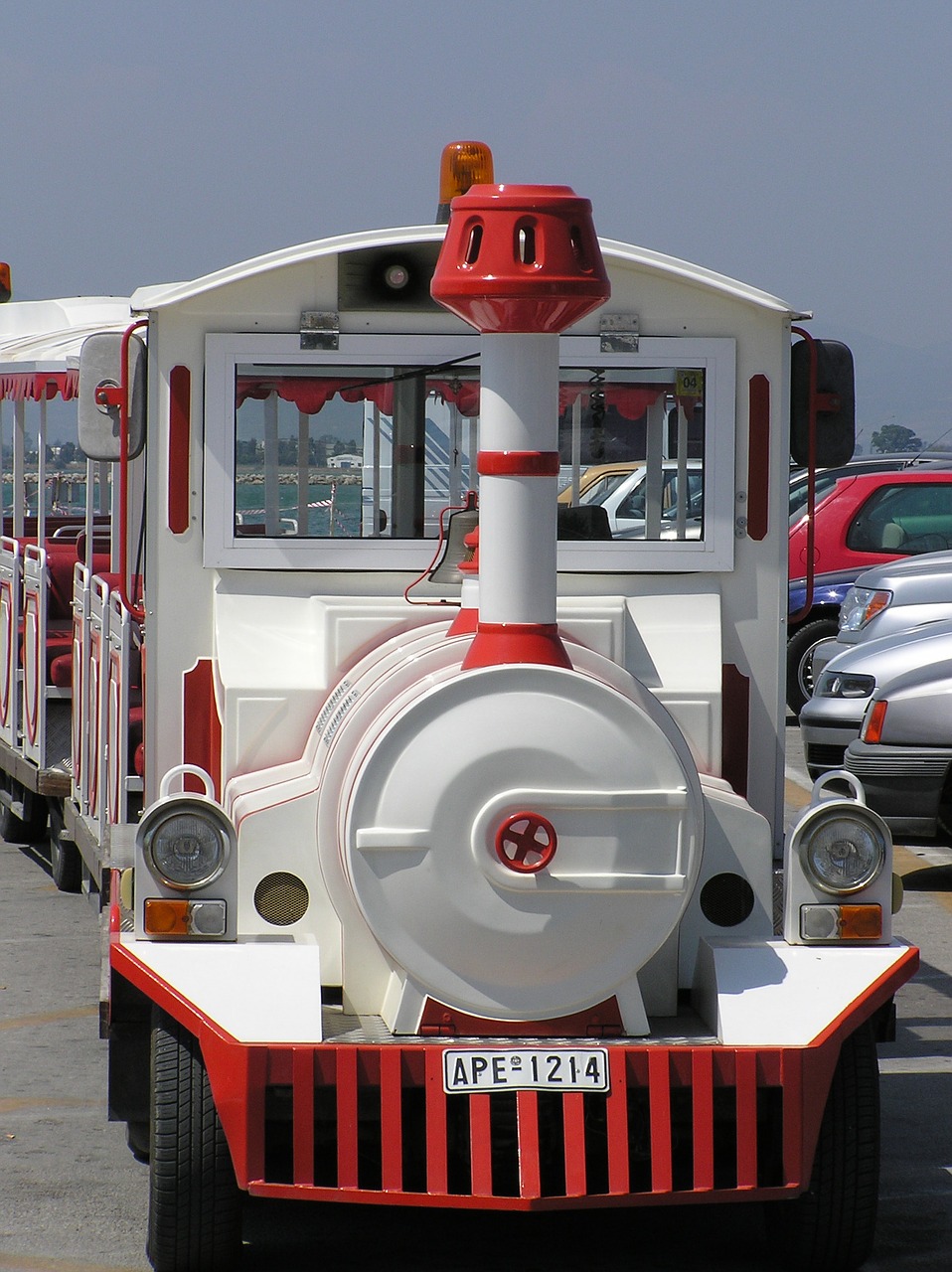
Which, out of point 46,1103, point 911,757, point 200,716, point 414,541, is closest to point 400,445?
point 414,541

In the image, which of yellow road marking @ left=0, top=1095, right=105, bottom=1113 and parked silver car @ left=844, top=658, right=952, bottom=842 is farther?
parked silver car @ left=844, top=658, right=952, bottom=842

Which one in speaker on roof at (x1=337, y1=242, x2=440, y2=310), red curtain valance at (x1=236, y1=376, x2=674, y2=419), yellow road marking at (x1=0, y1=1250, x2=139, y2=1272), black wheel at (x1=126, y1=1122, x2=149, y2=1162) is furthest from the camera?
red curtain valance at (x1=236, y1=376, x2=674, y2=419)

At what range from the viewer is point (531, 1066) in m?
3.96

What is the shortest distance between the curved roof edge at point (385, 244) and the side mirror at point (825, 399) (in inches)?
6.5

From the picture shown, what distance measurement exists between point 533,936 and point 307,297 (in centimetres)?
207

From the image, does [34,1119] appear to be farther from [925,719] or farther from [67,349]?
[925,719]

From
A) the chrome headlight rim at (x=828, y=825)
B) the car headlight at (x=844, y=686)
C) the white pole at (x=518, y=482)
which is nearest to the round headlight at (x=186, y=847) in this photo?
the white pole at (x=518, y=482)

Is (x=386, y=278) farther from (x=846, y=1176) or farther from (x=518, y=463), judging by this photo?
(x=846, y=1176)

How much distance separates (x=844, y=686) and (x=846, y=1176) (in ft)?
19.3

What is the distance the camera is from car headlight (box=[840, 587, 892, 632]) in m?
12.2

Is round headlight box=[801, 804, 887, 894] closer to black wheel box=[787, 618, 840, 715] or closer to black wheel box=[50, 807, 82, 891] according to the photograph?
black wheel box=[50, 807, 82, 891]

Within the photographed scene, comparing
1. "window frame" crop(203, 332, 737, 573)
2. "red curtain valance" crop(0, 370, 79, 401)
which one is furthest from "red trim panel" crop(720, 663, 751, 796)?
"red curtain valance" crop(0, 370, 79, 401)

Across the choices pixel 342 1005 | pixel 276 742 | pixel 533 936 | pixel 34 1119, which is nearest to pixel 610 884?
pixel 533 936

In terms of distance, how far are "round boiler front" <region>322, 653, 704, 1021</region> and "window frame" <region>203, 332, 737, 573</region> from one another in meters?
1.28
